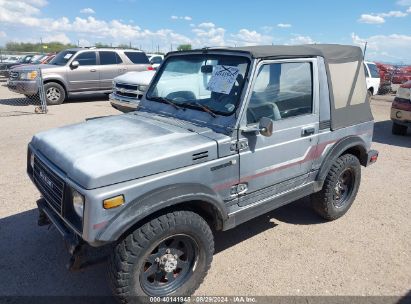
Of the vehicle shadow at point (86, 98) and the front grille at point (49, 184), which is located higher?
the front grille at point (49, 184)

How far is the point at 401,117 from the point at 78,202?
8351 millimetres

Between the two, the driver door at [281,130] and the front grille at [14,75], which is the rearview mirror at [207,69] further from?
the front grille at [14,75]

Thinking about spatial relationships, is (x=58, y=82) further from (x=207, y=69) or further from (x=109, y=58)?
(x=207, y=69)

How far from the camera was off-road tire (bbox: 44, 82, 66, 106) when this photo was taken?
12.2 meters

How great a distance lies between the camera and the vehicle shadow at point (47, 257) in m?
3.13

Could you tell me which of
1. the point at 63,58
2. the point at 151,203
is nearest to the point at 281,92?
the point at 151,203

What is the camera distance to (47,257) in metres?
3.57

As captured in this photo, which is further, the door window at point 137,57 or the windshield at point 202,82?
the door window at point 137,57

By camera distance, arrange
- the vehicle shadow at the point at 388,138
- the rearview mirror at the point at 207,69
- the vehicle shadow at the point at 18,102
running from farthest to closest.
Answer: the vehicle shadow at the point at 18,102
the vehicle shadow at the point at 388,138
the rearview mirror at the point at 207,69

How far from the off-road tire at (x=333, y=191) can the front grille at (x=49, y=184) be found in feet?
9.49

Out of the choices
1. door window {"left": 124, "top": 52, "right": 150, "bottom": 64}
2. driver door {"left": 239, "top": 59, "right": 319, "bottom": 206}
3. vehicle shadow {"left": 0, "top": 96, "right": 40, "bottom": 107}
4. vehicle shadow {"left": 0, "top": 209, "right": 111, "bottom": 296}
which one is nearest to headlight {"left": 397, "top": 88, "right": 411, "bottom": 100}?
driver door {"left": 239, "top": 59, "right": 319, "bottom": 206}

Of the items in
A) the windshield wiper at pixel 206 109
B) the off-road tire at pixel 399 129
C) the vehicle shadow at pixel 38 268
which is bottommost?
the vehicle shadow at pixel 38 268

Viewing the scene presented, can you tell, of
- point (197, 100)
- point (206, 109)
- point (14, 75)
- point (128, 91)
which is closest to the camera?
point (206, 109)

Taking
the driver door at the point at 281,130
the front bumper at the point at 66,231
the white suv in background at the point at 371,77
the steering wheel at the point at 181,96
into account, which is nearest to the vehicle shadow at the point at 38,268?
the front bumper at the point at 66,231
